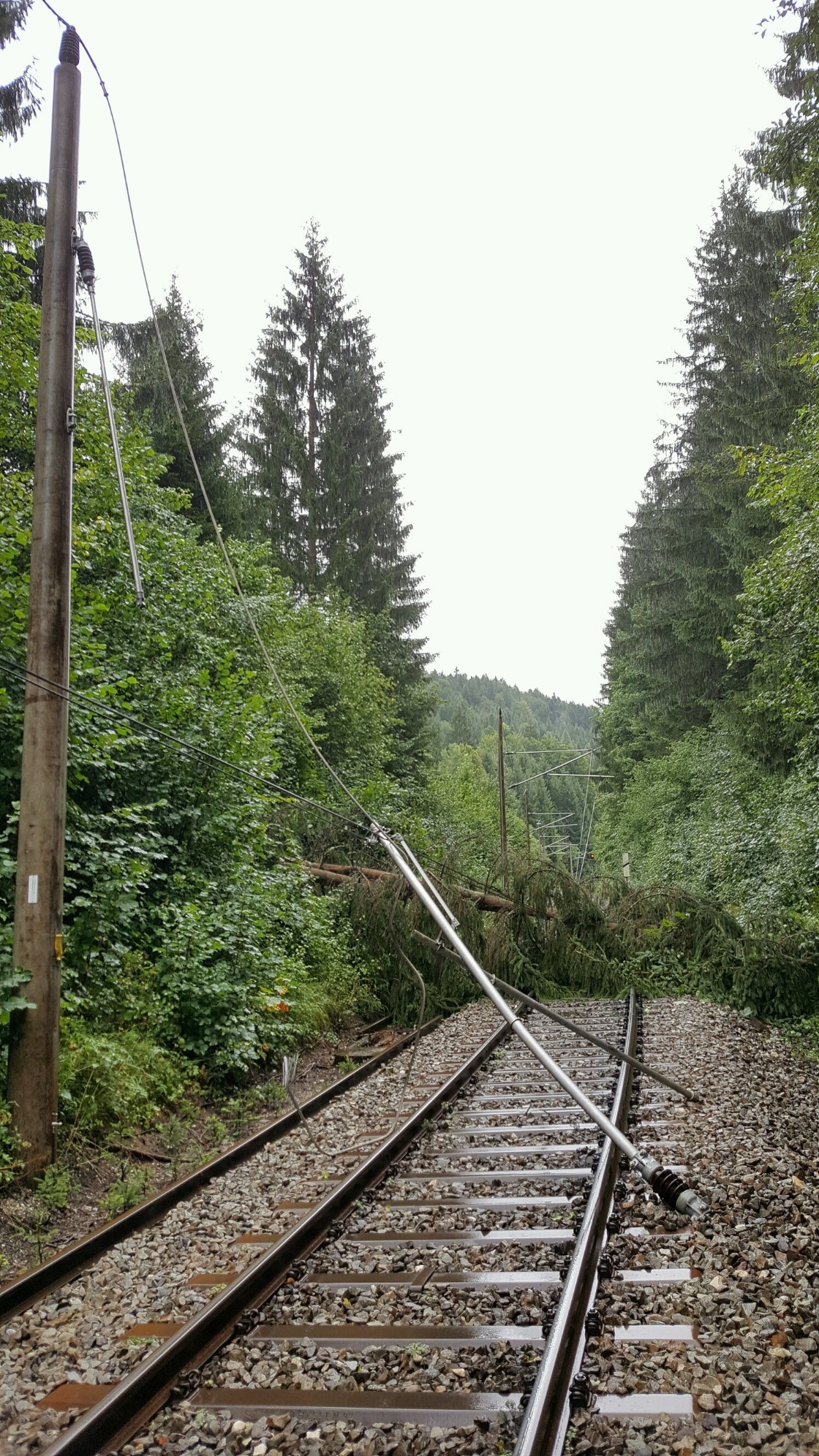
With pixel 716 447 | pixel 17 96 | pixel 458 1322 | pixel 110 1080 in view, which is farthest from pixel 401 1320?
pixel 716 447

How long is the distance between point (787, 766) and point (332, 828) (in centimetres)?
1214

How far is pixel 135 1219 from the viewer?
5.79 meters

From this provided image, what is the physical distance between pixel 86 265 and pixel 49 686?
3500 mm

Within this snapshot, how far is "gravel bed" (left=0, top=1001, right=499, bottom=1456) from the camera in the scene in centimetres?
387

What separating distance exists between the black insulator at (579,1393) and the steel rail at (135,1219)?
2675mm

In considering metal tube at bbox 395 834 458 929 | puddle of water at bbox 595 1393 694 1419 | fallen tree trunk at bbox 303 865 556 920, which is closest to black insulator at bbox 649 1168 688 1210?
puddle of water at bbox 595 1393 694 1419

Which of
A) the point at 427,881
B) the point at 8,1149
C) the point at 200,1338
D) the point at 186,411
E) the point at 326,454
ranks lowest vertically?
the point at 200,1338

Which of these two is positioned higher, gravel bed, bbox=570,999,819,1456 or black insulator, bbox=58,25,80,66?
black insulator, bbox=58,25,80,66

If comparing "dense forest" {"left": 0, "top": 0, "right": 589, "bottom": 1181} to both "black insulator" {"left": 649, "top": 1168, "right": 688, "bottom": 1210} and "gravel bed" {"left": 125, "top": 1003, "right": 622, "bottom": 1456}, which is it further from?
"black insulator" {"left": 649, "top": 1168, "right": 688, "bottom": 1210}

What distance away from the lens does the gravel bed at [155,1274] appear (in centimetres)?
387

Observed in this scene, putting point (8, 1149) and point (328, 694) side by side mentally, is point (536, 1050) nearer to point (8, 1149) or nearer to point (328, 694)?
point (8, 1149)

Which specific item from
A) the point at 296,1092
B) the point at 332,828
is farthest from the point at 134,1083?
the point at 332,828

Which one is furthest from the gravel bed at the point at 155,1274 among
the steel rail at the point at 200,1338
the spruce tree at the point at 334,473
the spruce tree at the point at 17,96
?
the spruce tree at the point at 334,473

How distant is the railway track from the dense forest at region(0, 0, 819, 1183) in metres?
1.66
